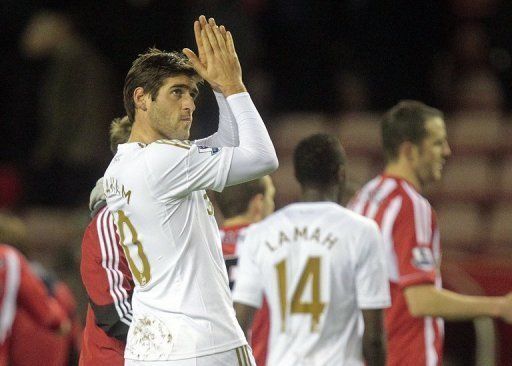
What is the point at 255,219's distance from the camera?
5707 mm

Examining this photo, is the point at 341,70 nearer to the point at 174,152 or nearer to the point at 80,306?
the point at 80,306

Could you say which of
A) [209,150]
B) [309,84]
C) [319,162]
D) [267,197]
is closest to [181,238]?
[209,150]

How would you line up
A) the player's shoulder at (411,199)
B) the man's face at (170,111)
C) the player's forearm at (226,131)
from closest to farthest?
1. the man's face at (170,111)
2. the player's forearm at (226,131)
3. the player's shoulder at (411,199)

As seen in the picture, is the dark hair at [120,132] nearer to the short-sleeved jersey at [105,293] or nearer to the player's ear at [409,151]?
the short-sleeved jersey at [105,293]

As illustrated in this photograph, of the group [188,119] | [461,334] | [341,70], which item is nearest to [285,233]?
[188,119]

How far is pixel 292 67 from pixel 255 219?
5981 millimetres

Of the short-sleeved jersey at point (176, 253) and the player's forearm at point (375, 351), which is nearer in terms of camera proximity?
the short-sleeved jersey at point (176, 253)

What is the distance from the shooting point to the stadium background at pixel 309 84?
10422mm

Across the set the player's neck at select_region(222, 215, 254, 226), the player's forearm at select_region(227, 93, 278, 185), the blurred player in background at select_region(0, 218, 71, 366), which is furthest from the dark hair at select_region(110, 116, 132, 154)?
the blurred player in background at select_region(0, 218, 71, 366)

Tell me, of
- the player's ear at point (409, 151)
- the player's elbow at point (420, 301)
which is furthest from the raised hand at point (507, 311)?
the player's ear at point (409, 151)

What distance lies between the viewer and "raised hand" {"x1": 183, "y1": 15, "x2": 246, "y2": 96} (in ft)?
12.5

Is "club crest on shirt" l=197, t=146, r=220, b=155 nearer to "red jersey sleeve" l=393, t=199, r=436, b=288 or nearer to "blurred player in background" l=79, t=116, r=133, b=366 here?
"blurred player in background" l=79, t=116, r=133, b=366

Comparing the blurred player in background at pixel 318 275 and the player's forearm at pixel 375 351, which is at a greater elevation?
the blurred player in background at pixel 318 275

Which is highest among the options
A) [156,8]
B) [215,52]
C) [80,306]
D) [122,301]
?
[156,8]
